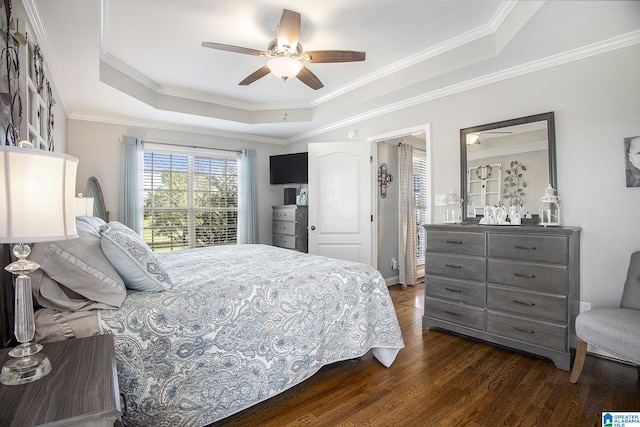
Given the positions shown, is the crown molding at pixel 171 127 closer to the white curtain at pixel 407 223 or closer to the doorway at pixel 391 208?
the doorway at pixel 391 208

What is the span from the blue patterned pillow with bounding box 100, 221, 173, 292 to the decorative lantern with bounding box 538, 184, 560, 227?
2849 mm

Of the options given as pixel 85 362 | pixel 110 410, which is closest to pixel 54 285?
pixel 85 362

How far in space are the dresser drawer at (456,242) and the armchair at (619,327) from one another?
0.81m

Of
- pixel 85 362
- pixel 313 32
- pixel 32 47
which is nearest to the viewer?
pixel 85 362

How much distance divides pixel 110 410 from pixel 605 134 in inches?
132

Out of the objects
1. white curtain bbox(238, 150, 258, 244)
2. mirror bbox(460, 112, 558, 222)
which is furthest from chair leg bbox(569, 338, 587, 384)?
white curtain bbox(238, 150, 258, 244)

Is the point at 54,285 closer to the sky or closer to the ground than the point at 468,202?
closer to the ground

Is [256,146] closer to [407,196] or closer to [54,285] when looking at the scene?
[407,196]

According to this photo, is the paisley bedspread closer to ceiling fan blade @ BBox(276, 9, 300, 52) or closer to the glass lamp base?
the glass lamp base

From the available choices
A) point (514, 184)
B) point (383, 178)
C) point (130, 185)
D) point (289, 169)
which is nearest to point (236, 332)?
point (514, 184)

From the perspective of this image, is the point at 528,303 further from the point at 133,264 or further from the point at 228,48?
the point at 228,48

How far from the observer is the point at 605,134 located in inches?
92.8

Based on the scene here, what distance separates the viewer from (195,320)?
1536mm

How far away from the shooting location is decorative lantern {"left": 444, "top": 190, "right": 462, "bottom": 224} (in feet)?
10.4
